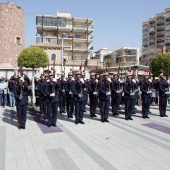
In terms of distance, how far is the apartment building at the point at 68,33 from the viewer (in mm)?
56312

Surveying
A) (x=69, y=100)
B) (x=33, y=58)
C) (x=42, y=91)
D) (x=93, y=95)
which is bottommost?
(x=69, y=100)

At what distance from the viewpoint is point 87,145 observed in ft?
20.3

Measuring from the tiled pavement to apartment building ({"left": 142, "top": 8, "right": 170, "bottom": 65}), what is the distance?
61914 mm

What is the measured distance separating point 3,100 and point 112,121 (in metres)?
7.33

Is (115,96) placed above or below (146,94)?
below

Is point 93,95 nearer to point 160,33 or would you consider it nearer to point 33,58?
point 33,58

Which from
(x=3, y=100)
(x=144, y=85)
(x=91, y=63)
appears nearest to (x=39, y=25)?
(x=91, y=63)

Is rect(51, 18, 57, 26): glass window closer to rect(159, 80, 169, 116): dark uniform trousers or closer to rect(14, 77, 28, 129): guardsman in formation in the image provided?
rect(159, 80, 169, 116): dark uniform trousers

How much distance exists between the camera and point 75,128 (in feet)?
26.7

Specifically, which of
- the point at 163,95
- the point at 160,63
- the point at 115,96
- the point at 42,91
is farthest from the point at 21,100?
the point at 160,63

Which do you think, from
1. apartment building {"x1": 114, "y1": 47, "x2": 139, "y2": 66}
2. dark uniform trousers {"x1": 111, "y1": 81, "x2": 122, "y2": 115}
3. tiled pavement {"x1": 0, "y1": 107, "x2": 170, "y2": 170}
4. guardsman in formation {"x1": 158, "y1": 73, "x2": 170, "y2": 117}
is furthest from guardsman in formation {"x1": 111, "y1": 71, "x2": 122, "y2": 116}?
apartment building {"x1": 114, "y1": 47, "x2": 139, "y2": 66}

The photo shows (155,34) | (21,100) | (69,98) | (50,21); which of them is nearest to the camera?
(21,100)

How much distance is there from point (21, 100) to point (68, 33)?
52916mm

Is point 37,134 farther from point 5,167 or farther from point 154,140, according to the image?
point 154,140
